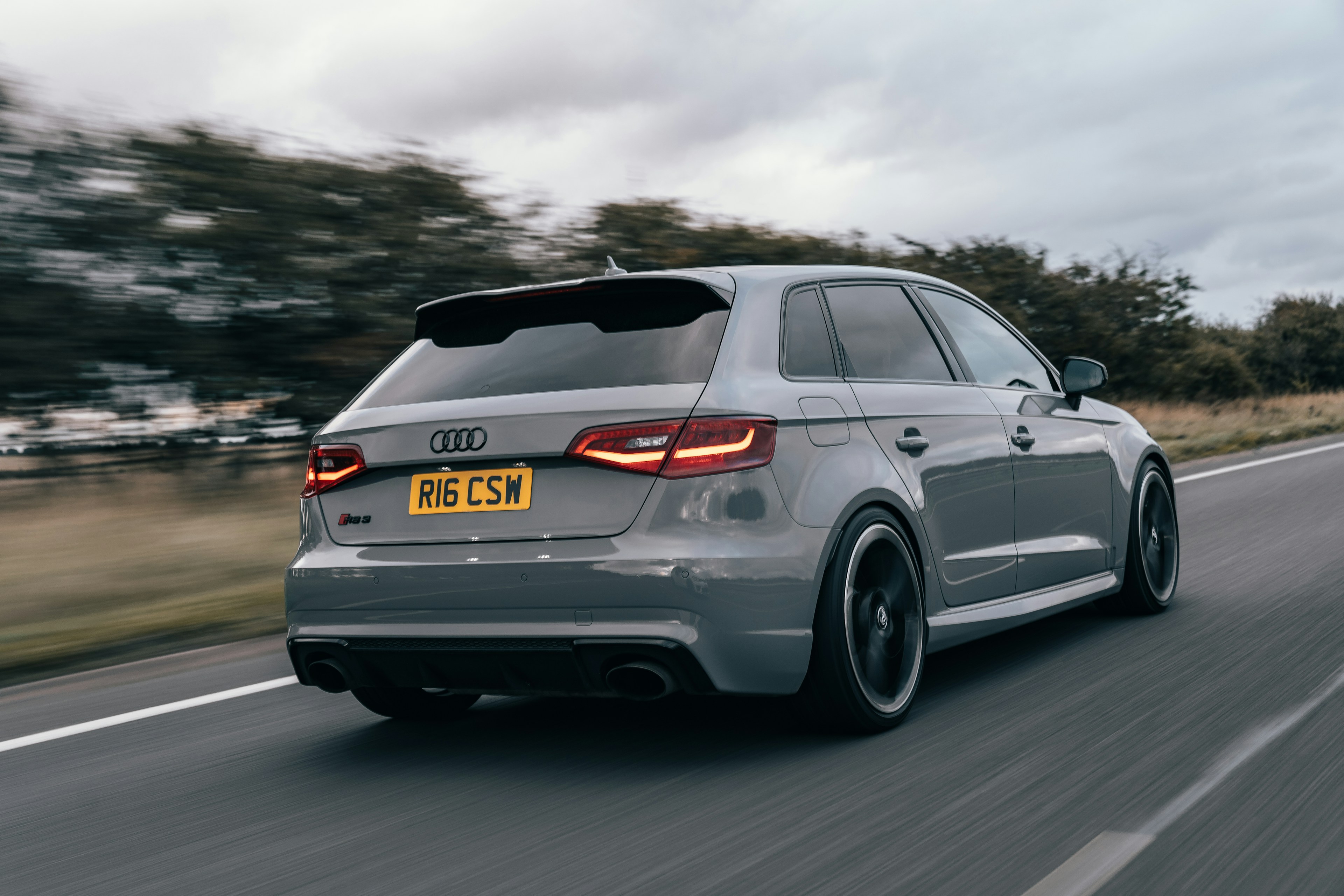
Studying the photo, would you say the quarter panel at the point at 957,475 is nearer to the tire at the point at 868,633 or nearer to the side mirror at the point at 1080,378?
the tire at the point at 868,633

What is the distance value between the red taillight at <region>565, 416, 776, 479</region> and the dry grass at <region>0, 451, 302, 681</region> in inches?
152

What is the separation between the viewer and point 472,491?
13.6 ft

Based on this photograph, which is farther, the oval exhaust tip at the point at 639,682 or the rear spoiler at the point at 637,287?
the rear spoiler at the point at 637,287

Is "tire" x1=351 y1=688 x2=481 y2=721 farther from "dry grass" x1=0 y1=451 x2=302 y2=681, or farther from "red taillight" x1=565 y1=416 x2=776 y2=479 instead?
"dry grass" x1=0 y1=451 x2=302 y2=681

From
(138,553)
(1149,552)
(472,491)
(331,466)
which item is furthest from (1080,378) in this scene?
A: (138,553)

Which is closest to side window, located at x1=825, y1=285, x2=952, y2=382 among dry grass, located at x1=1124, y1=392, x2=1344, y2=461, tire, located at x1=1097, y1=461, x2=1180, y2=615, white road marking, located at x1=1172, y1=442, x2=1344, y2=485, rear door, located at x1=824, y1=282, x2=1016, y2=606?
Result: rear door, located at x1=824, y1=282, x2=1016, y2=606

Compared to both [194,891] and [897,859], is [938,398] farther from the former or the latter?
[194,891]

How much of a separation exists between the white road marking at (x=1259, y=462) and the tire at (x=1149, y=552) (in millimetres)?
6769

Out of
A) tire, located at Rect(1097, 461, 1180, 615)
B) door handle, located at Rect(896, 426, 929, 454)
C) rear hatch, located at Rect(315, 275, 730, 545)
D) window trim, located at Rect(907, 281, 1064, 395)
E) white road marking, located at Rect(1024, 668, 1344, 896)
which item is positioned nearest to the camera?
white road marking, located at Rect(1024, 668, 1344, 896)

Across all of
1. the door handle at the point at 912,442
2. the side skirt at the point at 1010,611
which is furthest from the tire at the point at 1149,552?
the door handle at the point at 912,442

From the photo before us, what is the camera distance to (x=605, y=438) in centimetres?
399

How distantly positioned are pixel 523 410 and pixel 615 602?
2.18 ft

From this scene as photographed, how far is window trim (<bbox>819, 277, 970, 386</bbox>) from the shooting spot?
4.76 m

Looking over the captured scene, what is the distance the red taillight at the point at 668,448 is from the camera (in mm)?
3963
